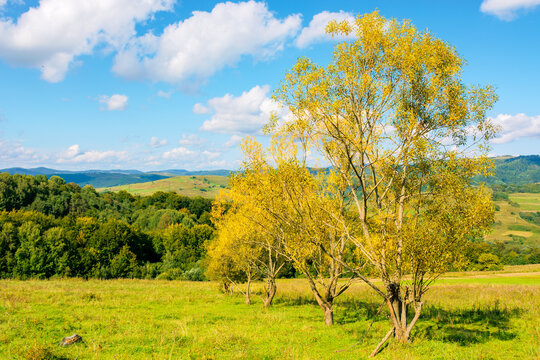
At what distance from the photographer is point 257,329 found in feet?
68.7

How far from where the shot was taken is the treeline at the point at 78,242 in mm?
66188

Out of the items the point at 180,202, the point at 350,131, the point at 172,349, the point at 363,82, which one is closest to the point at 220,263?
the point at 172,349

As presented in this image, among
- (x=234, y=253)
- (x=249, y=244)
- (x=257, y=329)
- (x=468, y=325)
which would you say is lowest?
(x=257, y=329)

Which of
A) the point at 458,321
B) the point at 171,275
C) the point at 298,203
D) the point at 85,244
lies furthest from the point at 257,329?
the point at 85,244

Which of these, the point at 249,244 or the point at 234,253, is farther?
the point at 234,253

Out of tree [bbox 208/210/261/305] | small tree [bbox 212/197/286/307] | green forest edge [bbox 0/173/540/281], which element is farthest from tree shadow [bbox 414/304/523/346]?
green forest edge [bbox 0/173/540/281]

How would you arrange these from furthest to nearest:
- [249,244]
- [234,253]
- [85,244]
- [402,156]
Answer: [85,244], [234,253], [249,244], [402,156]

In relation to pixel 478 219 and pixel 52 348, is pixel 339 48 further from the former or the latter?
pixel 52 348

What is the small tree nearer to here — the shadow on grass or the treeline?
the shadow on grass

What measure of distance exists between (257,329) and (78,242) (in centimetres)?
7117

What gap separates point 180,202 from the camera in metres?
162

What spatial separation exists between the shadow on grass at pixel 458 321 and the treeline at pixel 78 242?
50209 millimetres

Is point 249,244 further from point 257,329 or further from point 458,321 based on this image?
point 458,321

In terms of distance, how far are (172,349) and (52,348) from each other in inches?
244
